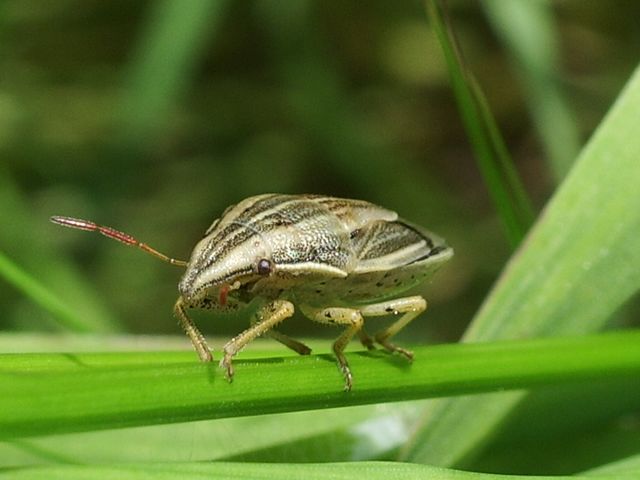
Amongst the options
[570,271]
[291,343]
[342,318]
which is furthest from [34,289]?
[570,271]

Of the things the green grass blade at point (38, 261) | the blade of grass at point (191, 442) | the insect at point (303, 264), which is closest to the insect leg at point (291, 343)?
the insect at point (303, 264)

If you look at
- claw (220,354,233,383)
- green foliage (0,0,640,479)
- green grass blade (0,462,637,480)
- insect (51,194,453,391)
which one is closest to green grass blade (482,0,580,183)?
green foliage (0,0,640,479)

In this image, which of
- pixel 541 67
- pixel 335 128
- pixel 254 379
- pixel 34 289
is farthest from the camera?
pixel 335 128

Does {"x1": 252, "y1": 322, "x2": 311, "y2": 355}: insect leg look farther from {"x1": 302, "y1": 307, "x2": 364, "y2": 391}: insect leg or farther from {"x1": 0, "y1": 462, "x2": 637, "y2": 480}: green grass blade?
{"x1": 0, "y1": 462, "x2": 637, "y2": 480}: green grass blade

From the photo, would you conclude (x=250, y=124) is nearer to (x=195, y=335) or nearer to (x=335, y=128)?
(x=335, y=128)

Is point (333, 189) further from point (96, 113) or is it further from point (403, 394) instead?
point (403, 394)

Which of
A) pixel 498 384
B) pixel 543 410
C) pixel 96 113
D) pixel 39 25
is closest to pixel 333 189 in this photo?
pixel 96 113
